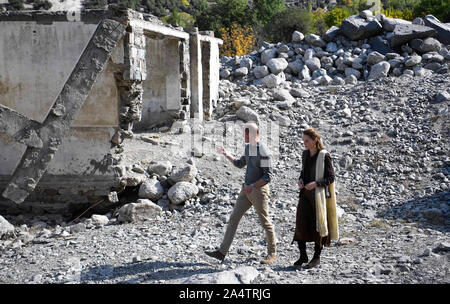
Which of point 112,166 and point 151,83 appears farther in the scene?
point 151,83

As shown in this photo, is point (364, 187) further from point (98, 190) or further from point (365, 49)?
point (365, 49)

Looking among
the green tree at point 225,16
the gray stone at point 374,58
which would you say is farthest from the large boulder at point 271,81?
the green tree at point 225,16

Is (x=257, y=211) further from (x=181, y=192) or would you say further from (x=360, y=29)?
(x=360, y=29)

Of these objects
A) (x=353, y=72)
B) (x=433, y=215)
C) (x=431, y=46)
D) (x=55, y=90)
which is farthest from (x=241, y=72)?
(x=433, y=215)

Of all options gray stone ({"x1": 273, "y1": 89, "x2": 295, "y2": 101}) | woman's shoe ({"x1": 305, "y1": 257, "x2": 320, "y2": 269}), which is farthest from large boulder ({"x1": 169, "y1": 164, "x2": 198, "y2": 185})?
gray stone ({"x1": 273, "y1": 89, "x2": 295, "y2": 101})

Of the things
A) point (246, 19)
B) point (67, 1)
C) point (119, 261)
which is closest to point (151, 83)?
point (119, 261)

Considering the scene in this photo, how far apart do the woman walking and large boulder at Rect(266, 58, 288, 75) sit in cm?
1090

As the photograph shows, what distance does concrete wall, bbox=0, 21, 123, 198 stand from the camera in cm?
750

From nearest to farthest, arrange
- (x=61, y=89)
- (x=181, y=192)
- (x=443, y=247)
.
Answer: (x=443, y=247) < (x=61, y=89) < (x=181, y=192)

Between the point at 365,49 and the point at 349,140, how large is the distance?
276 inches

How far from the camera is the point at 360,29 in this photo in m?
16.7

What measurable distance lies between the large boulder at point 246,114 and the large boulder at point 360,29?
7184mm

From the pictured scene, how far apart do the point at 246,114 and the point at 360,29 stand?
7.54 m

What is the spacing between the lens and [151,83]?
11.8 meters
